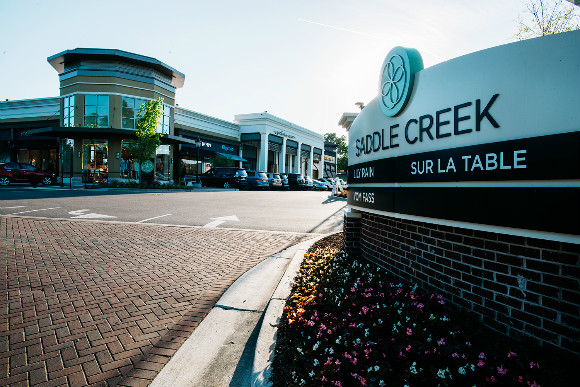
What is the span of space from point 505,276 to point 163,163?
33.2 meters

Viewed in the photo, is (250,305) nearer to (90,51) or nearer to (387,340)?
(387,340)

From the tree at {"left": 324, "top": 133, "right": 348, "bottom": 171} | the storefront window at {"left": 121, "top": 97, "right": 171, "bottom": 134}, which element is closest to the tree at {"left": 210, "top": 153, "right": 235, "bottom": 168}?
the storefront window at {"left": 121, "top": 97, "right": 171, "bottom": 134}

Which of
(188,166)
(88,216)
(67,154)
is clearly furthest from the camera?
(188,166)

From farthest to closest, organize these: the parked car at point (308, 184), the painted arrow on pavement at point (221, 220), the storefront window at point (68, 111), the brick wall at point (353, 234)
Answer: the parked car at point (308, 184) < the storefront window at point (68, 111) < the painted arrow on pavement at point (221, 220) < the brick wall at point (353, 234)

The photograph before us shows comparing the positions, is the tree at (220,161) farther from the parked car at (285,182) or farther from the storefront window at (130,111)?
the storefront window at (130,111)

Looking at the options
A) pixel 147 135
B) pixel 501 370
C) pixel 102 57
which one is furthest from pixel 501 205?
pixel 102 57

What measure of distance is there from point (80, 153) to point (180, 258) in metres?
28.8

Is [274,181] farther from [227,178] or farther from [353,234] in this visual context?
[353,234]

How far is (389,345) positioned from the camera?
8.74 ft

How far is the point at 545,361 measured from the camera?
2291 millimetres

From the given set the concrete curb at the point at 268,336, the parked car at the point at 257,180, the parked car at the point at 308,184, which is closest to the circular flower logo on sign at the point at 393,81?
the concrete curb at the point at 268,336

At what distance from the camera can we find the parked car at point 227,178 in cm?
2877

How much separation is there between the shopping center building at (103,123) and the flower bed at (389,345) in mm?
26653

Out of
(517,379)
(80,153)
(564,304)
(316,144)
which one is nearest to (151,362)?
(517,379)
